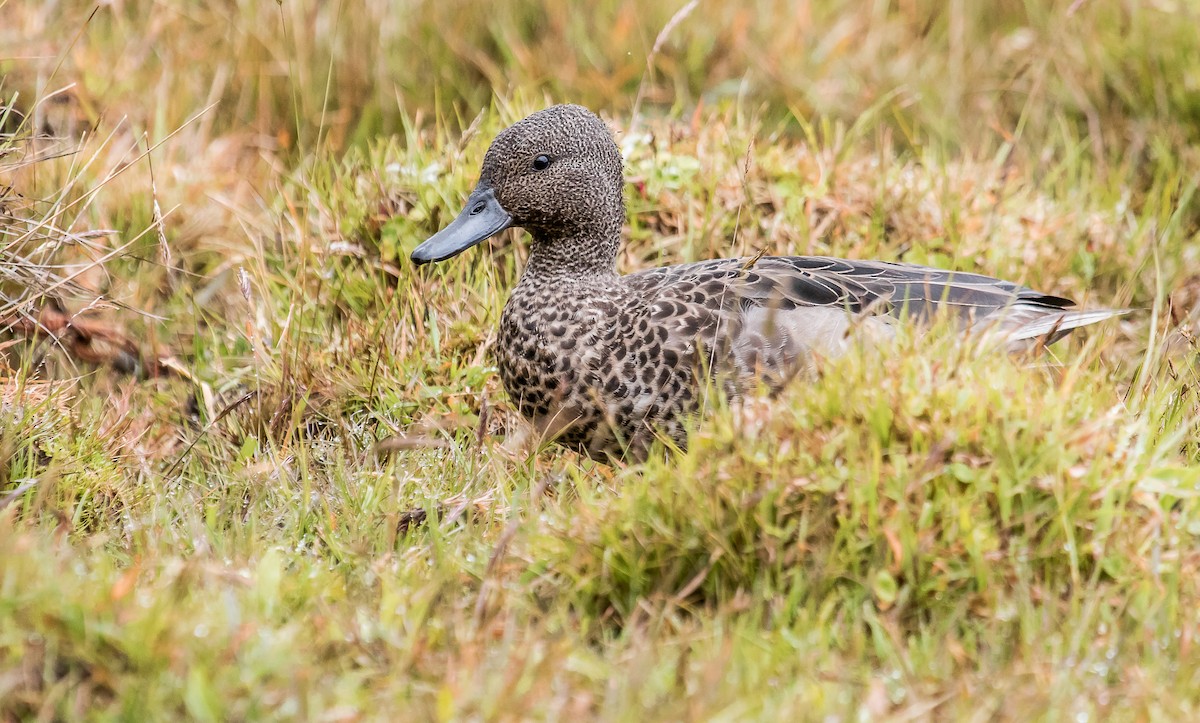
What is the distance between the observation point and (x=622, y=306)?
340 centimetres

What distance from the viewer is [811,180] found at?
4.33m

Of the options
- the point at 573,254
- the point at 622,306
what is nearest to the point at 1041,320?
the point at 622,306

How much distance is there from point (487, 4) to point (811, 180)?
70.7 inches

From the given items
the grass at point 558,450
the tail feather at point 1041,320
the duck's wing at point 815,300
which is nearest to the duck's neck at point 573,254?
the duck's wing at point 815,300

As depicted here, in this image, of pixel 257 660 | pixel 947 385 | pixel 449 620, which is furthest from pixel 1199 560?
pixel 257 660

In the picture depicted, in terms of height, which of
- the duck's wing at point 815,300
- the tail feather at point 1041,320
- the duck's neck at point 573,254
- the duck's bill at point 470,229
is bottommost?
the tail feather at point 1041,320

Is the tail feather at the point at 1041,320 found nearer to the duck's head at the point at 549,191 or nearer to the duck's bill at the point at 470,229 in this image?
the duck's head at the point at 549,191

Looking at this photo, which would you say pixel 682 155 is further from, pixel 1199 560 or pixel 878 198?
pixel 1199 560

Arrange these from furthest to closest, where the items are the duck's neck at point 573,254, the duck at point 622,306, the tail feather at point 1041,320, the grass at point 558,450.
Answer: the duck's neck at point 573,254, the tail feather at point 1041,320, the duck at point 622,306, the grass at point 558,450

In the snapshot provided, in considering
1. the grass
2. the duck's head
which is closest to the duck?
the duck's head

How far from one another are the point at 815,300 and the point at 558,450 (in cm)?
72

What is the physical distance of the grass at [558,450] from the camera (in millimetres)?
2172

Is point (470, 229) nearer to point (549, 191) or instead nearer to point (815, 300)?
point (549, 191)

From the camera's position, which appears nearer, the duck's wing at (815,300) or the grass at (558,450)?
the grass at (558,450)
